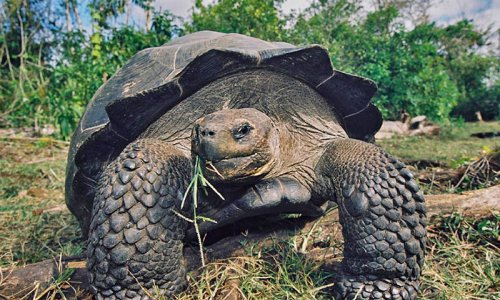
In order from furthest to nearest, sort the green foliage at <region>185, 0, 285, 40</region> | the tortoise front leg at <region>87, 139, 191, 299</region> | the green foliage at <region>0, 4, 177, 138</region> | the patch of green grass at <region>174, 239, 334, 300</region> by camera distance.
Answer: the green foliage at <region>185, 0, 285, 40</region> → the green foliage at <region>0, 4, 177, 138</region> → the patch of green grass at <region>174, 239, 334, 300</region> → the tortoise front leg at <region>87, 139, 191, 299</region>

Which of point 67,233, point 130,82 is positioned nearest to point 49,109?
point 67,233

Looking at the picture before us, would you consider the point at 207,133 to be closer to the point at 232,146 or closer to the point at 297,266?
the point at 232,146

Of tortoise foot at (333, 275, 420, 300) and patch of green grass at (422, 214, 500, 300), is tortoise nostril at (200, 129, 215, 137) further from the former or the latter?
patch of green grass at (422, 214, 500, 300)

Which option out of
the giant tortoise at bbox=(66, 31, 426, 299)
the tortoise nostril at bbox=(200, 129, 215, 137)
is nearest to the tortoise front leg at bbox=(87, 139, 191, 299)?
the giant tortoise at bbox=(66, 31, 426, 299)

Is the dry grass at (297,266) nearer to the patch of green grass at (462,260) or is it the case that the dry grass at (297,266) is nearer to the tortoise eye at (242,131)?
the patch of green grass at (462,260)

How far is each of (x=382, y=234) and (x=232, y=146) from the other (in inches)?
29.6

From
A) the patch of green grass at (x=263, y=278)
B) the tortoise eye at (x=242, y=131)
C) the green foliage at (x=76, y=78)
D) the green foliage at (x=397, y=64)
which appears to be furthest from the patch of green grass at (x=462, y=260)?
the green foliage at (x=397, y=64)

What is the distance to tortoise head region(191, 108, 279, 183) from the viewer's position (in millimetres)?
1691

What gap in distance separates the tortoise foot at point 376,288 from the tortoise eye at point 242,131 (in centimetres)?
79

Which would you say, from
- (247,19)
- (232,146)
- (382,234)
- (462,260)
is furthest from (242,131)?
(247,19)

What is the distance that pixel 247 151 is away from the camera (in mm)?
1771

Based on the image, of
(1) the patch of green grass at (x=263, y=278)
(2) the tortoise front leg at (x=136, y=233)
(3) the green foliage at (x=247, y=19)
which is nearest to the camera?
(2) the tortoise front leg at (x=136, y=233)

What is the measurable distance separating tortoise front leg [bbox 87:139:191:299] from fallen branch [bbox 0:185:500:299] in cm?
24

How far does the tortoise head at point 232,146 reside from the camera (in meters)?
1.69
